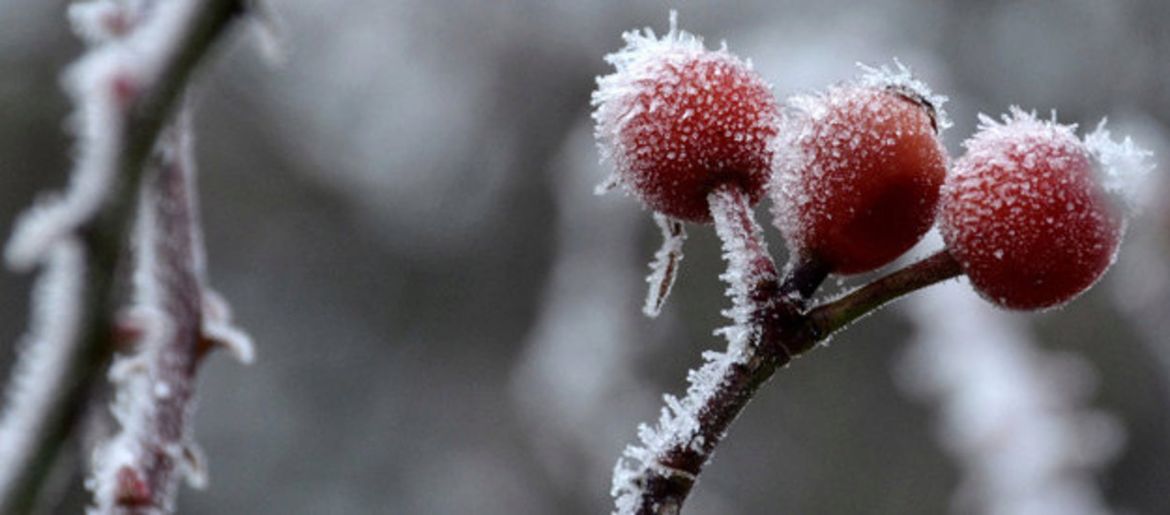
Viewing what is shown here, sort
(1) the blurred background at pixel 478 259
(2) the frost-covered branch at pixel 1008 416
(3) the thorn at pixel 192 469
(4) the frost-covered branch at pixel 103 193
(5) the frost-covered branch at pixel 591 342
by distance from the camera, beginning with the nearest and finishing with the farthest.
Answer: (4) the frost-covered branch at pixel 103 193 → (3) the thorn at pixel 192 469 → (2) the frost-covered branch at pixel 1008 416 → (5) the frost-covered branch at pixel 591 342 → (1) the blurred background at pixel 478 259

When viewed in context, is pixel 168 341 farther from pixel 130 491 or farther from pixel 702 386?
pixel 702 386

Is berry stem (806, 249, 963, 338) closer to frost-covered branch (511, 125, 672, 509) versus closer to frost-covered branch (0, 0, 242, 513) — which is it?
frost-covered branch (0, 0, 242, 513)

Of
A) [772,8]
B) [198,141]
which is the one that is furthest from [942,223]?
[198,141]

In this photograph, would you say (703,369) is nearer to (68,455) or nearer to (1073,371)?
(68,455)

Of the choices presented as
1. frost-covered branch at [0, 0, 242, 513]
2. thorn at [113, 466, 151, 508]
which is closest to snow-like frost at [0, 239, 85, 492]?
frost-covered branch at [0, 0, 242, 513]

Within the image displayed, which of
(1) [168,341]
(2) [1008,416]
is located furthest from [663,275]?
(2) [1008,416]

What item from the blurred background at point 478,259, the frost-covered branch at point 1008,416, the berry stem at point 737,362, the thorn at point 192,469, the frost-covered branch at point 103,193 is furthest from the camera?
the blurred background at point 478,259

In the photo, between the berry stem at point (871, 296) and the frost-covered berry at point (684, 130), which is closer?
the berry stem at point (871, 296)

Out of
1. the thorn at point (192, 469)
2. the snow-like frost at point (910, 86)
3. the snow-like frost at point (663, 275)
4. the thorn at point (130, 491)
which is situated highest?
the snow-like frost at point (910, 86)

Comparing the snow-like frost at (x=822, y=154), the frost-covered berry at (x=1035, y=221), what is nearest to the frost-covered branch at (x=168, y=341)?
the snow-like frost at (x=822, y=154)

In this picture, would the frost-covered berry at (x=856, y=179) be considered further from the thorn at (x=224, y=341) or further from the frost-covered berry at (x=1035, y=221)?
the thorn at (x=224, y=341)
